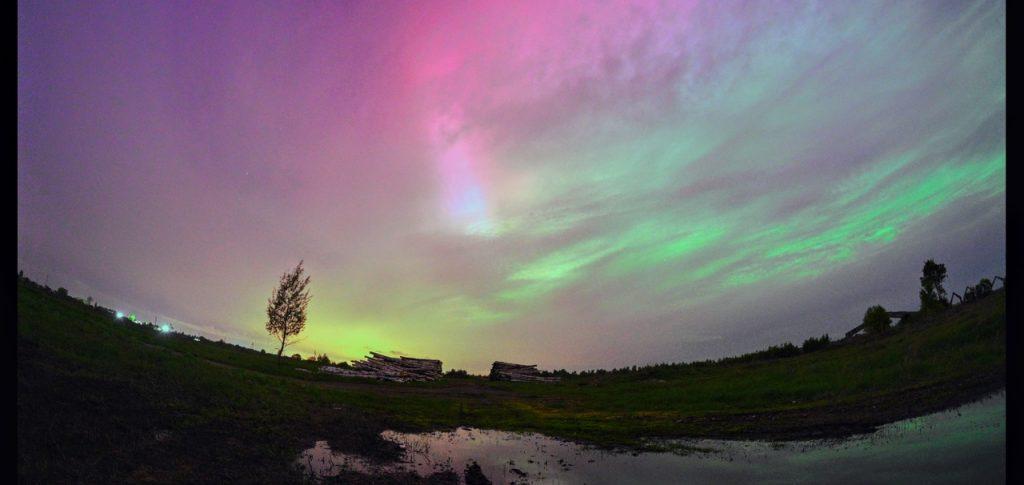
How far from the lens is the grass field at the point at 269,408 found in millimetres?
11008

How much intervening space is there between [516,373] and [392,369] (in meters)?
18.0

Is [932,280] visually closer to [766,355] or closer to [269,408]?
[766,355]

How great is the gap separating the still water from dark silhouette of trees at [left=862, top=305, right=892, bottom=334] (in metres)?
37.4

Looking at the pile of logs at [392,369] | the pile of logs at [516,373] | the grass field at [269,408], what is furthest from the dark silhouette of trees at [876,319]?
the pile of logs at [392,369]

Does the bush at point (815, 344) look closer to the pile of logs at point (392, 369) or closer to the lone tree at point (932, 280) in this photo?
the lone tree at point (932, 280)

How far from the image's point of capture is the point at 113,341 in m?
19.8

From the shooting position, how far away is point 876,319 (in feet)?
146

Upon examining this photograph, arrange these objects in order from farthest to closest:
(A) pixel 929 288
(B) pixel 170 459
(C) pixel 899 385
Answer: (A) pixel 929 288, (C) pixel 899 385, (B) pixel 170 459

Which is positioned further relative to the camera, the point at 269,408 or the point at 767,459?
the point at 269,408

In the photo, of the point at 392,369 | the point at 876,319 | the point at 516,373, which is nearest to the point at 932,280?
the point at 876,319

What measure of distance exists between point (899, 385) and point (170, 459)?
83.4 ft

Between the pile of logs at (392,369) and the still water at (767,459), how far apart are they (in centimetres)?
3086

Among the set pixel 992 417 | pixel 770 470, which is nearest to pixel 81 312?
pixel 770 470

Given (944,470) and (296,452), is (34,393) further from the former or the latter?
(944,470)
